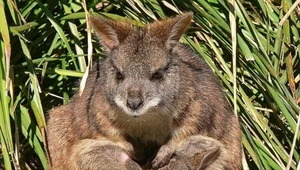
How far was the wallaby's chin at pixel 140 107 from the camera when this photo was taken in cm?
406

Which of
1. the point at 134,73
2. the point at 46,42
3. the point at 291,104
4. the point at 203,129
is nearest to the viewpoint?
the point at 134,73

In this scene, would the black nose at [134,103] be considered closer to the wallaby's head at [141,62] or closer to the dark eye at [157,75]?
the wallaby's head at [141,62]

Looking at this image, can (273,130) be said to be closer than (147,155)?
No

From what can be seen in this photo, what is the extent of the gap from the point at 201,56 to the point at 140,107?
1115mm

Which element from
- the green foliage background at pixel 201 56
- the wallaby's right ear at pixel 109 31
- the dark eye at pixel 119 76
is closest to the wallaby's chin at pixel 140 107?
the dark eye at pixel 119 76

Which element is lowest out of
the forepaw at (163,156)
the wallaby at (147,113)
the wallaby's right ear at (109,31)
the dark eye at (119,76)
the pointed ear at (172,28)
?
the forepaw at (163,156)

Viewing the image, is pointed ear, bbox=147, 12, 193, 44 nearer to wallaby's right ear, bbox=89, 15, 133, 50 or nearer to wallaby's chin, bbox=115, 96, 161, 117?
wallaby's right ear, bbox=89, 15, 133, 50

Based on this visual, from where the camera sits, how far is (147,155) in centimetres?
457

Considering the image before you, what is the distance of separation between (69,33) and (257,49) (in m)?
1.14

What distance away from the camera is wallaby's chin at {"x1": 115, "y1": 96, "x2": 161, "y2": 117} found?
406 centimetres

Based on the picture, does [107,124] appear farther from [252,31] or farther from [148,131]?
[252,31]

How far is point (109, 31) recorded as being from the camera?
4.37 meters

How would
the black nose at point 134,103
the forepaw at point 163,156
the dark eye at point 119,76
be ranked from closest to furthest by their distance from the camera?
the black nose at point 134,103
the dark eye at point 119,76
the forepaw at point 163,156

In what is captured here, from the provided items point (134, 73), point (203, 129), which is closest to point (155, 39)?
point (134, 73)
